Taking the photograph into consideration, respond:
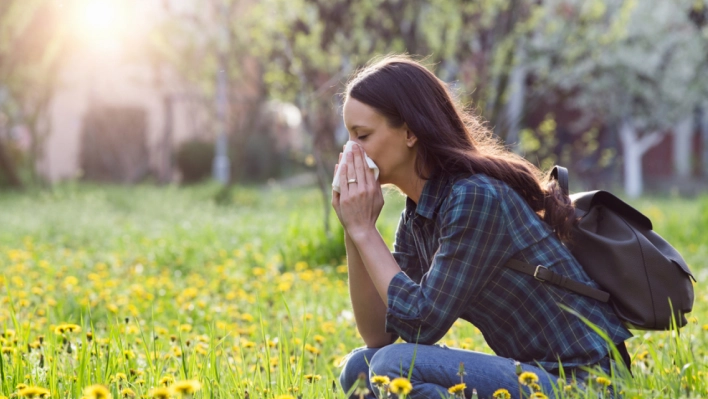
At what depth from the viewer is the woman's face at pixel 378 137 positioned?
2197mm

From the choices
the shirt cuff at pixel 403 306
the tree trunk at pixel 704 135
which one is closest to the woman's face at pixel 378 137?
the shirt cuff at pixel 403 306

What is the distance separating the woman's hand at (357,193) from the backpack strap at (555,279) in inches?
16.7

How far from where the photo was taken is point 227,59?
619 inches

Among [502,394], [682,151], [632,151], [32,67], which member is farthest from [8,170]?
[682,151]

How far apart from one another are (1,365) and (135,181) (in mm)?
19059

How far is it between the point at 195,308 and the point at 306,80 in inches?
135

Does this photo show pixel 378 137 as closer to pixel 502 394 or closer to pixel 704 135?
pixel 502 394

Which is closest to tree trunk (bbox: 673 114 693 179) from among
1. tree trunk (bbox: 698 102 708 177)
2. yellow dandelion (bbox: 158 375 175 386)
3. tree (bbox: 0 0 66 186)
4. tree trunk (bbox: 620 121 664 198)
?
tree trunk (bbox: 698 102 708 177)

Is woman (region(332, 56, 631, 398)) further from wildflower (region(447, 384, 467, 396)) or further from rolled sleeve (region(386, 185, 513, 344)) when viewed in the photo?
wildflower (region(447, 384, 467, 396))

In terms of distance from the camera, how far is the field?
2154mm

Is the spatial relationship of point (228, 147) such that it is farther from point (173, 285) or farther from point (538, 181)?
point (538, 181)

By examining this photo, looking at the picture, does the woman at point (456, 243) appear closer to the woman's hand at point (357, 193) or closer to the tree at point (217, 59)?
the woman's hand at point (357, 193)

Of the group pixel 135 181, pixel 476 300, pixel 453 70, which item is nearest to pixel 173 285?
pixel 476 300

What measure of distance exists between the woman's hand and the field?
0.97ft
